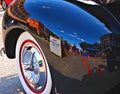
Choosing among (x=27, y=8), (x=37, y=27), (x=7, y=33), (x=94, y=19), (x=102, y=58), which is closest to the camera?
(x=102, y=58)

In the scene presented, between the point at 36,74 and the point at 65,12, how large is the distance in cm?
75

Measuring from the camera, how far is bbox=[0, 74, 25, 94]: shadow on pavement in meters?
3.32

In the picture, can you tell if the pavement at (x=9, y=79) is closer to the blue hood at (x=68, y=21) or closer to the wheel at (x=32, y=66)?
the wheel at (x=32, y=66)

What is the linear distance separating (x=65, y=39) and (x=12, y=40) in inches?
40.7

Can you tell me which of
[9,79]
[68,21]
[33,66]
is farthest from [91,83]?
[9,79]

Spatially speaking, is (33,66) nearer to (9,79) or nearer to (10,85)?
(10,85)

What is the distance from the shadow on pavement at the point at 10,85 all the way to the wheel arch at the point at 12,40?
0.37 m

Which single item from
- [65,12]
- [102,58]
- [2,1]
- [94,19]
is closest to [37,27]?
[65,12]

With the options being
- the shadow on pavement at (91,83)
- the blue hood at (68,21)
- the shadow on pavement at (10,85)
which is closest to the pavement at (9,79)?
the shadow on pavement at (10,85)

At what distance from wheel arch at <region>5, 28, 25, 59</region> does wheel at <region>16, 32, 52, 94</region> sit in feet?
0.27

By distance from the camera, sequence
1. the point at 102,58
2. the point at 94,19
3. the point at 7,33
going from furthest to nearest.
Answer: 1. the point at 7,33
2. the point at 94,19
3. the point at 102,58

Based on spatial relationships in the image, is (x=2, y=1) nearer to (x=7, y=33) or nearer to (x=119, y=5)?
(x=7, y=33)

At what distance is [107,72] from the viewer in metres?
2.19

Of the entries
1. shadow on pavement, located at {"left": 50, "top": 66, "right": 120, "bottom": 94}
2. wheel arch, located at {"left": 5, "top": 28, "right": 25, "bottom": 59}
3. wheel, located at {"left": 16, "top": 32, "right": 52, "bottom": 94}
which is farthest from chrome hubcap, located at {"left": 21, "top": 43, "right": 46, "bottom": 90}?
shadow on pavement, located at {"left": 50, "top": 66, "right": 120, "bottom": 94}
